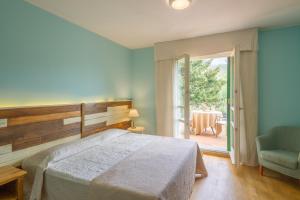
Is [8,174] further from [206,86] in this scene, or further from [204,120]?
[206,86]

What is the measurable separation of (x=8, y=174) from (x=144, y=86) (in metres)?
2.91

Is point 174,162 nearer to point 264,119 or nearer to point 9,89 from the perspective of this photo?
point 9,89

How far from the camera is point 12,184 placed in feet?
5.25

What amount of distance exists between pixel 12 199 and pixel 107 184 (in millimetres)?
942

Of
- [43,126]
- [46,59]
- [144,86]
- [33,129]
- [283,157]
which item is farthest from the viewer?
[144,86]

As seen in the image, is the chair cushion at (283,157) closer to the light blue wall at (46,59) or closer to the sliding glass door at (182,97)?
the sliding glass door at (182,97)

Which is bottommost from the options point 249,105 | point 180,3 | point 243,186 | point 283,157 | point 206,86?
point 243,186

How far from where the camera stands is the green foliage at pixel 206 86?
6.16 meters

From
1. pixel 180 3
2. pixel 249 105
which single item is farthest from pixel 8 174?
pixel 249 105

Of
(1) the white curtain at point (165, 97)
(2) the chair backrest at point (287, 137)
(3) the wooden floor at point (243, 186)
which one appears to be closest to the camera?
(3) the wooden floor at point (243, 186)

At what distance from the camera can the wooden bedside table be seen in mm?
1504

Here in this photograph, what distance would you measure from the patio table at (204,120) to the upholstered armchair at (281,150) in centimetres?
219

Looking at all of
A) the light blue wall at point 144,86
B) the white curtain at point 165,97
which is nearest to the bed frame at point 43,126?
the light blue wall at point 144,86

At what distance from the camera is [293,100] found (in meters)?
2.84
